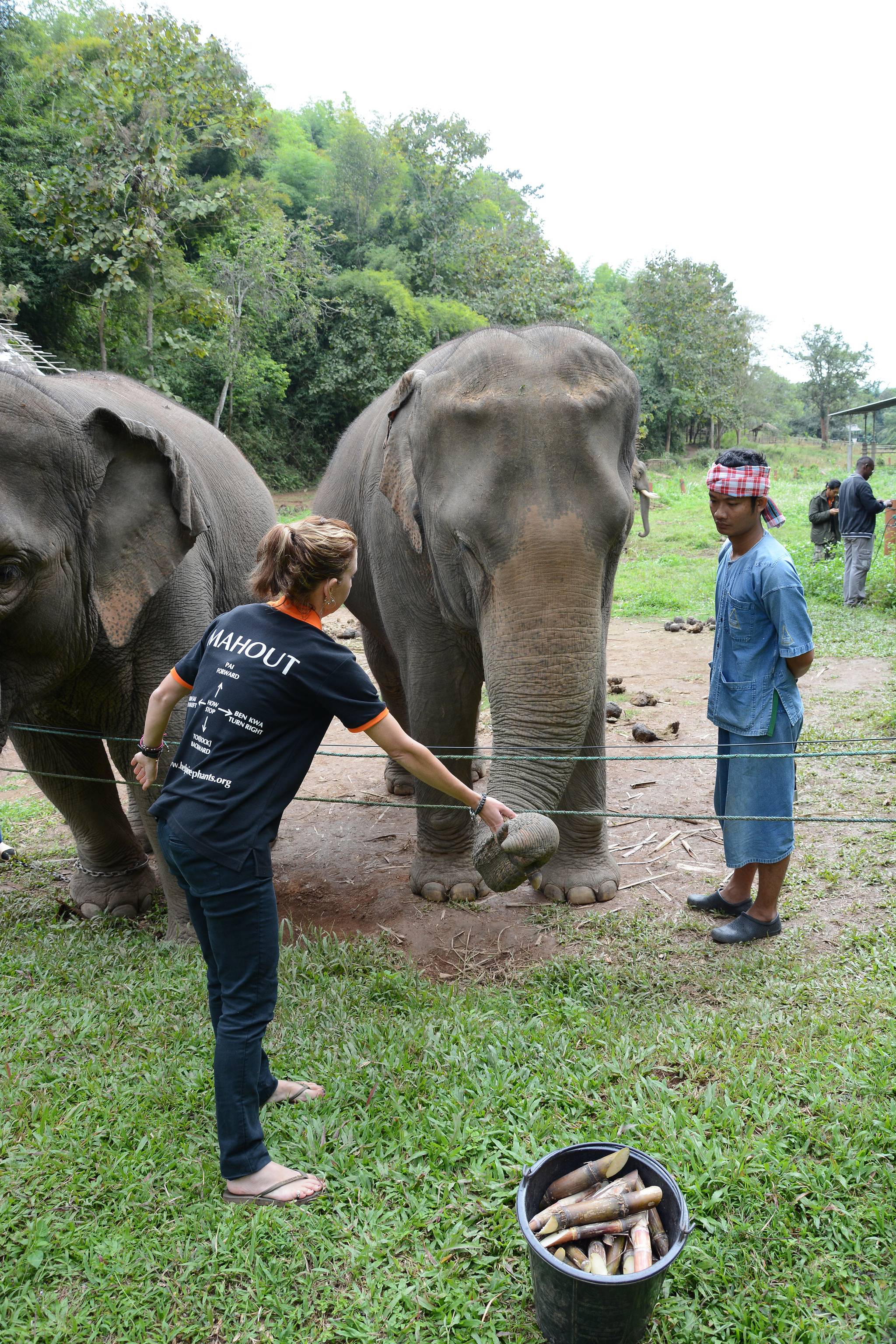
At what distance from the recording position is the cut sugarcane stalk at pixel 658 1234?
6.99 ft

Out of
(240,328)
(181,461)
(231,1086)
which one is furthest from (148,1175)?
(240,328)

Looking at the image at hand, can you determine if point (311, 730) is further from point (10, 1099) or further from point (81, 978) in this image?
point (81, 978)

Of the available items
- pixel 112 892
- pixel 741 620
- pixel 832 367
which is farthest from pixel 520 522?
pixel 832 367

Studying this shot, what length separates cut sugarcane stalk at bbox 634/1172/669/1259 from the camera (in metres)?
2.13

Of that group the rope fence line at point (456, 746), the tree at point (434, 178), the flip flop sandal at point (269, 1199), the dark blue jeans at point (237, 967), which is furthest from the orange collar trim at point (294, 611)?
the tree at point (434, 178)

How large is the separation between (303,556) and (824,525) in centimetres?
1387

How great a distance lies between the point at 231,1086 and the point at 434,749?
6.91ft

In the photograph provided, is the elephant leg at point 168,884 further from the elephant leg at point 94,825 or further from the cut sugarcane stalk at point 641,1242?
the cut sugarcane stalk at point 641,1242

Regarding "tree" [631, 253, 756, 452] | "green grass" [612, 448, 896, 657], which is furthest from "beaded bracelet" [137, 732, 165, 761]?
"tree" [631, 253, 756, 452]

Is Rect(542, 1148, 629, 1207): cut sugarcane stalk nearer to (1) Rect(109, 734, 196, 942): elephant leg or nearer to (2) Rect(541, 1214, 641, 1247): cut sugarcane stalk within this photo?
(2) Rect(541, 1214, 641, 1247): cut sugarcane stalk

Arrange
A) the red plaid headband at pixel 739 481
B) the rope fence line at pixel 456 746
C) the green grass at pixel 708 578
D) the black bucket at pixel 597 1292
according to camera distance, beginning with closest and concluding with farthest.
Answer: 1. the black bucket at pixel 597 1292
2. the rope fence line at pixel 456 746
3. the red plaid headband at pixel 739 481
4. the green grass at pixel 708 578

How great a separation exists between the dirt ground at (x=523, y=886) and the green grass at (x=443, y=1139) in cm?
36

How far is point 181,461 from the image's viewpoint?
157 inches

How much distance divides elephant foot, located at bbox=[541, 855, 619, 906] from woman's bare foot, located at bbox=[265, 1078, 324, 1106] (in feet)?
5.85
